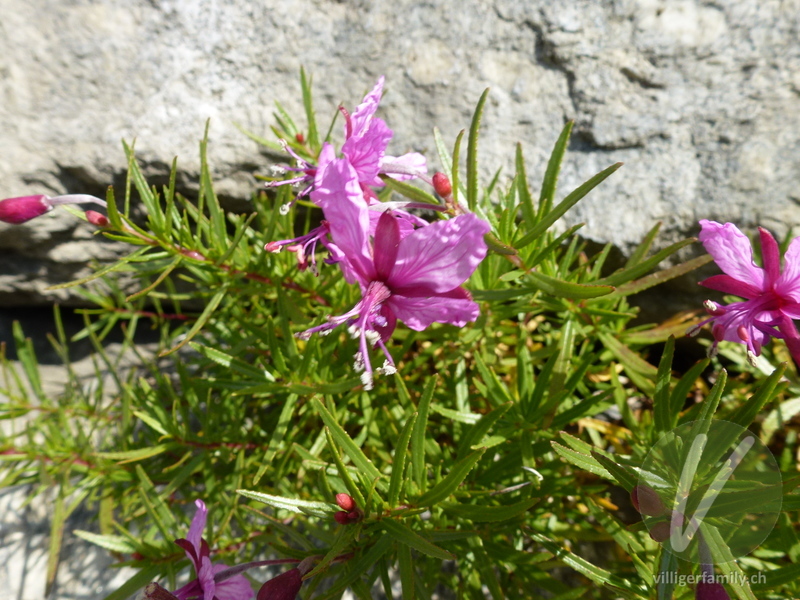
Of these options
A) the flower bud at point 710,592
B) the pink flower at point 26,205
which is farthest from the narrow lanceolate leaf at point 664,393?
the pink flower at point 26,205

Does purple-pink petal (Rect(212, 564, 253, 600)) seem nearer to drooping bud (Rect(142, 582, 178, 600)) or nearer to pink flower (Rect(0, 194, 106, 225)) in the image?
drooping bud (Rect(142, 582, 178, 600))

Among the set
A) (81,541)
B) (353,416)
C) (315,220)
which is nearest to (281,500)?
(353,416)

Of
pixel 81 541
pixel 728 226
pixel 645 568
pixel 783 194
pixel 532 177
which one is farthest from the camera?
pixel 81 541

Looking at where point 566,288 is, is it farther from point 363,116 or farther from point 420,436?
point 363,116

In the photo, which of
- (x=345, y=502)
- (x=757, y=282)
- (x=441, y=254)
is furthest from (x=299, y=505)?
(x=757, y=282)

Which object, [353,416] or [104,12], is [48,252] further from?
[353,416]
